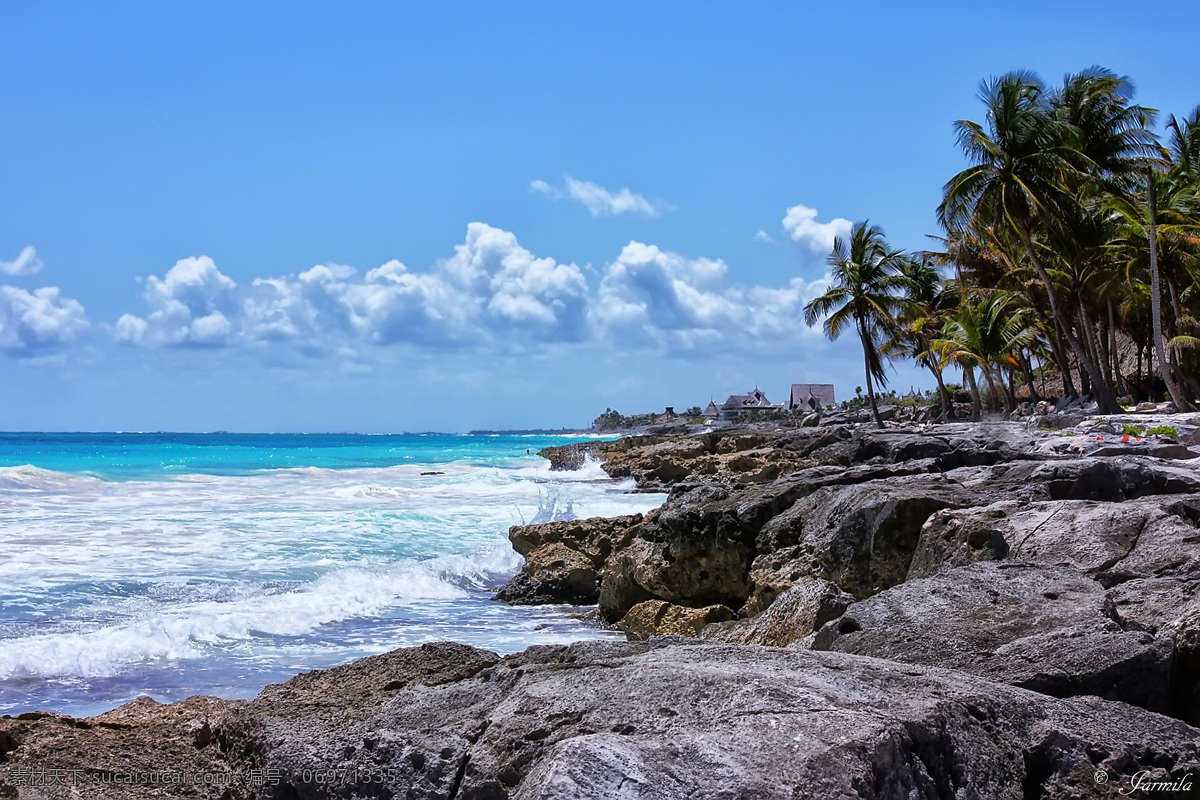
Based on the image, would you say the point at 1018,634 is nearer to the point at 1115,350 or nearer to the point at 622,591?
the point at 622,591

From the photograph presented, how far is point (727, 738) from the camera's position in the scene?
2.39 metres

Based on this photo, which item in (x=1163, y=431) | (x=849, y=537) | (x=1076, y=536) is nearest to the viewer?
(x=1076, y=536)

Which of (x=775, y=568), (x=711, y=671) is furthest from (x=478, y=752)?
(x=775, y=568)

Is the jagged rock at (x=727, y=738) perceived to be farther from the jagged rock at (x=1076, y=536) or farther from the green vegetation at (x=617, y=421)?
the green vegetation at (x=617, y=421)

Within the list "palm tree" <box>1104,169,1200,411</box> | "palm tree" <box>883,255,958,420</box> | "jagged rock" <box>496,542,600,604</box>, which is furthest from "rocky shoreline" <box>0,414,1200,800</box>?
"palm tree" <box>883,255,958,420</box>

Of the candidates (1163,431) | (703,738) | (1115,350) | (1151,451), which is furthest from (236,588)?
(1115,350)

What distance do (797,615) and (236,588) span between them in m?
8.19

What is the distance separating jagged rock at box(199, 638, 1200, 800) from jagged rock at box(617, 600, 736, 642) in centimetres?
458

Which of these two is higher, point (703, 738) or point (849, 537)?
point (703, 738)

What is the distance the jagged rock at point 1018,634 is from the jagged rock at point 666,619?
11.5 feet

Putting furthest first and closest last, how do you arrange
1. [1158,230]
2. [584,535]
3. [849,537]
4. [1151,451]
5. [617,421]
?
[617,421]
[1158,230]
[584,535]
[1151,451]
[849,537]

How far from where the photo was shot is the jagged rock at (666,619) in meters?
7.82

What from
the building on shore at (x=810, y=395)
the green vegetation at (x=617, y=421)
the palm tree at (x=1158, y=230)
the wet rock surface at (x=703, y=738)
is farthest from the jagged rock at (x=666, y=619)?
the green vegetation at (x=617, y=421)

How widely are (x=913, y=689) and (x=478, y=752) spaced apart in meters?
1.35
